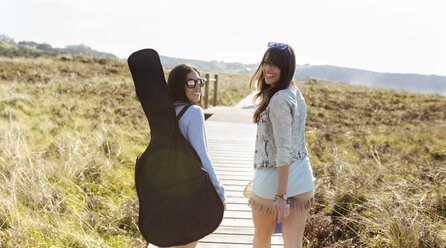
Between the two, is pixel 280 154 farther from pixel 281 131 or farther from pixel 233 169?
pixel 233 169

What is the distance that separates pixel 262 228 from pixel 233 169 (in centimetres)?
342

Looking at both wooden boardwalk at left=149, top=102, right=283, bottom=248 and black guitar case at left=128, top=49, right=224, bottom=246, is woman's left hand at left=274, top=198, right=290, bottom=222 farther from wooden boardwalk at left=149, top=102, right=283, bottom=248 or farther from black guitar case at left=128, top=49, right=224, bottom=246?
wooden boardwalk at left=149, top=102, right=283, bottom=248

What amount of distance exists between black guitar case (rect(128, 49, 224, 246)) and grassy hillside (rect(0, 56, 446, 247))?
147cm

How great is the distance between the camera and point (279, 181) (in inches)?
70.7

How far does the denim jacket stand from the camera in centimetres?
175

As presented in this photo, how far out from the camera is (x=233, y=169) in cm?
Result: 544

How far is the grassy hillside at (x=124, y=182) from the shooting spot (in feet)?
10.7

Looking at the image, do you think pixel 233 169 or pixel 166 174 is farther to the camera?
pixel 233 169

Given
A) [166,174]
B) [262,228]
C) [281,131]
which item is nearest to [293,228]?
[262,228]

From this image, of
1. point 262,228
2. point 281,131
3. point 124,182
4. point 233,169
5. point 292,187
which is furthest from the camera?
point 233,169

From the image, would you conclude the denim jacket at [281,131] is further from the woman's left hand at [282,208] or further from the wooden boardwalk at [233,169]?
the wooden boardwalk at [233,169]

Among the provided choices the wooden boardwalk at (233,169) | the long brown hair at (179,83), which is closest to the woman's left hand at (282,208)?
the long brown hair at (179,83)

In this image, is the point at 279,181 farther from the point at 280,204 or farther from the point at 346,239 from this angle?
the point at 346,239

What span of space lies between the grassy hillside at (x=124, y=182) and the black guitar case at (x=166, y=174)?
4.83ft
